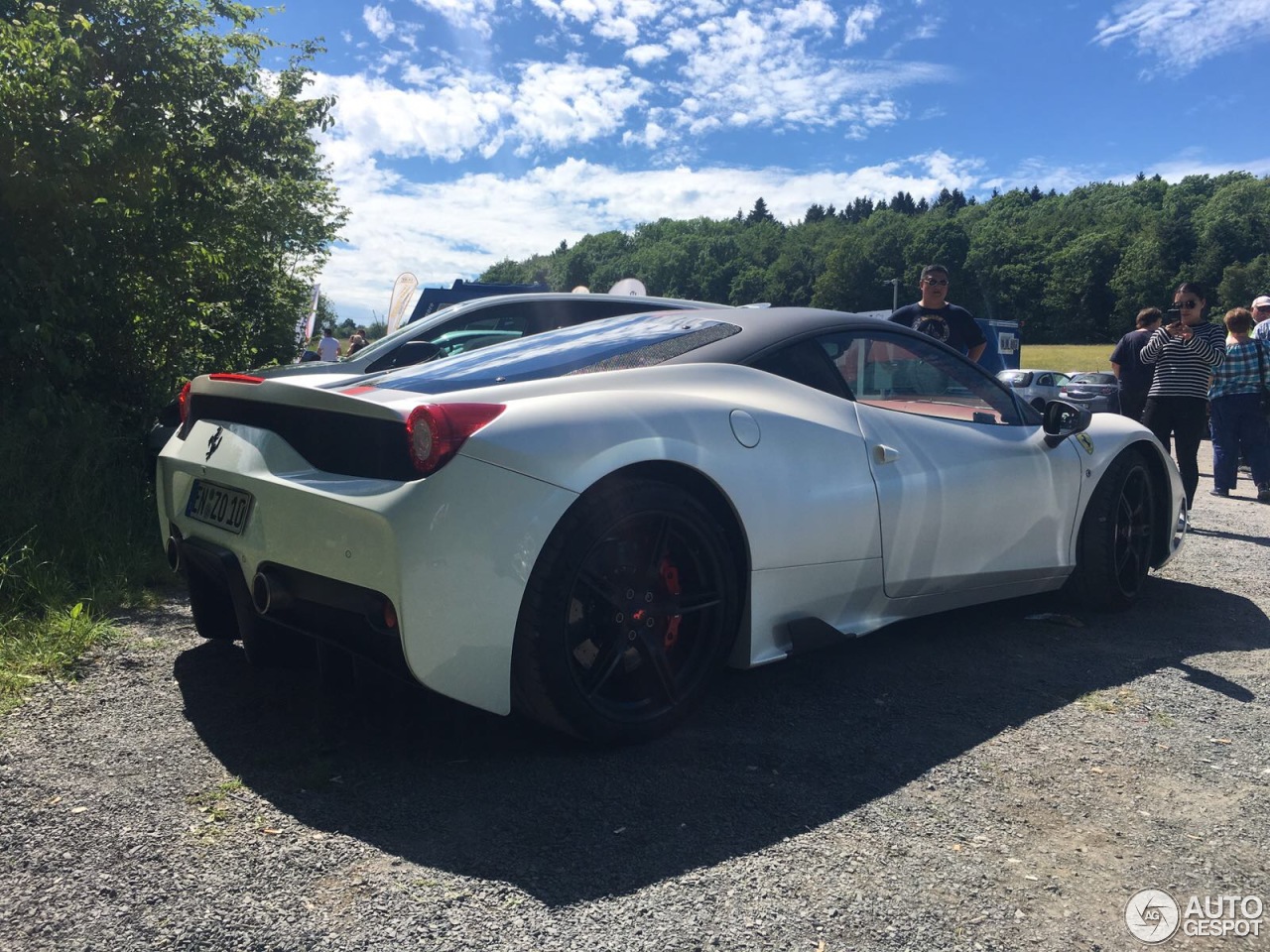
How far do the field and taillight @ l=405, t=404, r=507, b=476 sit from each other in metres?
60.4

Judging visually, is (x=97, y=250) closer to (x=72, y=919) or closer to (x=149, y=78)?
(x=149, y=78)

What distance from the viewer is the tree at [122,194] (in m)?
5.07

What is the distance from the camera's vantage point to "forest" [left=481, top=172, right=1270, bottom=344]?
296ft

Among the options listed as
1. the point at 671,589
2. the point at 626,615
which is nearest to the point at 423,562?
the point at 626,615

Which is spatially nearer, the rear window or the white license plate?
the white license plate

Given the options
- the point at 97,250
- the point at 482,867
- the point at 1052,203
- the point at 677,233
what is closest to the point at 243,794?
the point at 482,867

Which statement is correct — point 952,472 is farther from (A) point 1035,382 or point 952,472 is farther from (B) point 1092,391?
(A) point 1035,382

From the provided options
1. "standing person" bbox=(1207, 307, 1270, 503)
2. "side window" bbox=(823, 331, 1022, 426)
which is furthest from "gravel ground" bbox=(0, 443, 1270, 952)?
"standing person" bbox=(1207, 307, 1270, 503)

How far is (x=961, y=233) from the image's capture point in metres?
98.3

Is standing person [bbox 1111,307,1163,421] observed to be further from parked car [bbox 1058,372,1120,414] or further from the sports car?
parked car [bbox 1058,372,1120,414]

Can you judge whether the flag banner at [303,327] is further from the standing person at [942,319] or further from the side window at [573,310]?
the standing person at [942,319]

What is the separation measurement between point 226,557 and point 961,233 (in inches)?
4121

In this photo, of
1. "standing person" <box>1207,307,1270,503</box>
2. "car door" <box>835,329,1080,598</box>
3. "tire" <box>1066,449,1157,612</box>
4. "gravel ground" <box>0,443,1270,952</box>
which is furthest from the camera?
"standing person" <box>1207,307,1270,503</box>

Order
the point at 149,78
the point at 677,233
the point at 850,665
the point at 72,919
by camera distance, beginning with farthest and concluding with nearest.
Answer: the point at 677,233 < the point at 149,78 < the point at 850,665 < the point at 72,919
